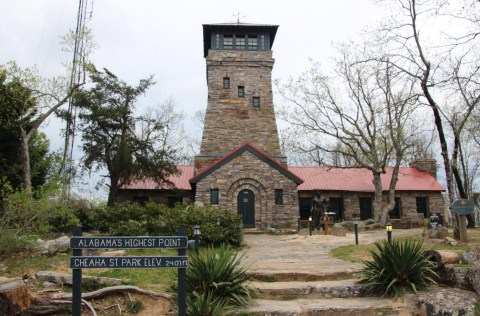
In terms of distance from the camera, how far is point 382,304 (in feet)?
23.6

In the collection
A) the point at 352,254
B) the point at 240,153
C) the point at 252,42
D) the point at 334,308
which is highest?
the point at 252,42

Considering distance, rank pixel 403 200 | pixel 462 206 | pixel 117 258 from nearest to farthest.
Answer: pixel 117 258, pixel 462 206, pixel 403 200

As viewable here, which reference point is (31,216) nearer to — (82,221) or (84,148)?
(82,221)

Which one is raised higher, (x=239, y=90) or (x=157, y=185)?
(x=239, y=90)

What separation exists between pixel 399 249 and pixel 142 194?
22.3 meters

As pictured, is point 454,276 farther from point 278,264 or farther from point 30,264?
point 30,264

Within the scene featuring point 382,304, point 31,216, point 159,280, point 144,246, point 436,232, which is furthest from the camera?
point 436,232

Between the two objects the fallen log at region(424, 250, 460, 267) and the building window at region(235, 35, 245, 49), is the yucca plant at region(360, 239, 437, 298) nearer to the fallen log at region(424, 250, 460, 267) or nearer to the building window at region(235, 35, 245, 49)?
the fallen log at region(424, 250, 460, 267)

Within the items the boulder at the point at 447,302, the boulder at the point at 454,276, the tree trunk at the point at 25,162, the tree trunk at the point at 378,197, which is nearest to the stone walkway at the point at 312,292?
the boulder at the point at 447,302

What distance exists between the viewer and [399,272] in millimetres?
7707

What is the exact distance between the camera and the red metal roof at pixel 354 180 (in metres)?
29.4

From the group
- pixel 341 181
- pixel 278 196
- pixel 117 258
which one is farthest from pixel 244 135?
pixel 117 258

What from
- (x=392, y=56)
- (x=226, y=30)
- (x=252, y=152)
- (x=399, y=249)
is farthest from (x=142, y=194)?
(x=399, y=249)

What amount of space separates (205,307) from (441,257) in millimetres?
4997
